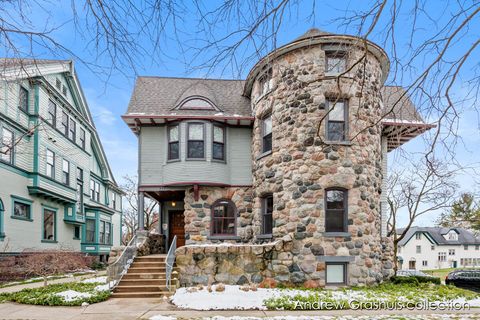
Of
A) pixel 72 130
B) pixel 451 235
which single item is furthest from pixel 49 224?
pixel 451 235

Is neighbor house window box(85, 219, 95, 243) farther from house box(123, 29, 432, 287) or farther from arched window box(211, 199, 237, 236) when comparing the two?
arched window box(211, 199, 237, 236)

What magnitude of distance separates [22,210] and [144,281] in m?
9.66

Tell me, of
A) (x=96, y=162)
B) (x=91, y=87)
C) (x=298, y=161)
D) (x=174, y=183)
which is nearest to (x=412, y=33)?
(x=91, y=87)

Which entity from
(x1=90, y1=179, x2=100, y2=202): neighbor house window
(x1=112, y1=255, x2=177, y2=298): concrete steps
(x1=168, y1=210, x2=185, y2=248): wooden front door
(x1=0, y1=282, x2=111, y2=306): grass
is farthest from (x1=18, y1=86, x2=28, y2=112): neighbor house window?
(x1=112, y1=255, x2=177, y2=298): concrete steps

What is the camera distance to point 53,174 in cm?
1930

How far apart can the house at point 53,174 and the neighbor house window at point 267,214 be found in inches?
310

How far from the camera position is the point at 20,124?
1623cm

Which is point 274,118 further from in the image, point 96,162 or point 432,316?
point 96,162

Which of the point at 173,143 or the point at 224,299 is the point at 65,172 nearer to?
the point at 173,143

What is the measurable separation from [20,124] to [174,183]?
8.12 metres

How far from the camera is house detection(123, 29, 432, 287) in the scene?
431 inches

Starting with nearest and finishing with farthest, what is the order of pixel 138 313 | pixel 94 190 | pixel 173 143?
pixel 138 313, pixel 173 143, pixel 94 190

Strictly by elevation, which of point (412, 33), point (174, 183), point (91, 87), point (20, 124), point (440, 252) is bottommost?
point (440, 252)

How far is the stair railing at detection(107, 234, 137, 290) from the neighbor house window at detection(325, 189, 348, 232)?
20.2ft
